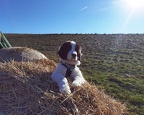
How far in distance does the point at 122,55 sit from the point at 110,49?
9.06 ft

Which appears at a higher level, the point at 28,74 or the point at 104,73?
the point at 28,74

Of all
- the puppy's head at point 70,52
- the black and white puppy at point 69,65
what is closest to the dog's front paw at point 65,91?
the black and white puppy at point 69,65

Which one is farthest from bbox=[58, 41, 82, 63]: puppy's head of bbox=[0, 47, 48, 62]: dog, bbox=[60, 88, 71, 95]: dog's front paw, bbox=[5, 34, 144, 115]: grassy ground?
bbox=[0, 47, 48, 62]: dog

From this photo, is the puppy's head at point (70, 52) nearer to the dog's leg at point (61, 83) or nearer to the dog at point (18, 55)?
the dog's leg at point (61, 83)

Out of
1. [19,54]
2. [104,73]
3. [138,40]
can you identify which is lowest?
[138,40]

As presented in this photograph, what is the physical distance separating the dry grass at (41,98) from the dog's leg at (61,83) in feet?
0.23

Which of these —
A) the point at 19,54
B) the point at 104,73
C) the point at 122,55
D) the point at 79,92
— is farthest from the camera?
the point at 122,55

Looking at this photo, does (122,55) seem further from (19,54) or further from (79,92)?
(79,92)

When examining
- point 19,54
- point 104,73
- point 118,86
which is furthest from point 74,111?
point 104,73

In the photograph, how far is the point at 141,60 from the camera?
1655 cm

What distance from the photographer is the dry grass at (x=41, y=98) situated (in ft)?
12.8

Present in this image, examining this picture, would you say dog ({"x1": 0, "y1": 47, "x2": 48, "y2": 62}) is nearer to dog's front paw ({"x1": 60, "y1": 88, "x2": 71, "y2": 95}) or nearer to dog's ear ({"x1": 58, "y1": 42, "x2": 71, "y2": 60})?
dog's ear ({"x1": 58, "y1": 42, "x2": 71, "y2": 60})

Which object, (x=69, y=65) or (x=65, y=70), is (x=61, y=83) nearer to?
(x=65, y=70)

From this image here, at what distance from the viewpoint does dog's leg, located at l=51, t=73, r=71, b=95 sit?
416 centimetres
